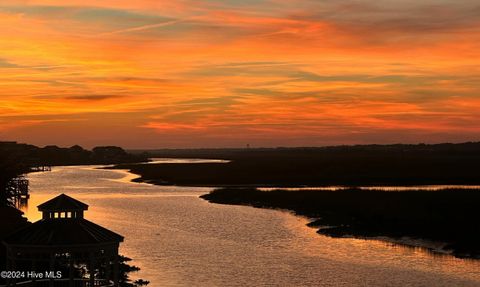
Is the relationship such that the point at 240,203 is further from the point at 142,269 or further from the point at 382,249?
the point at 142,269

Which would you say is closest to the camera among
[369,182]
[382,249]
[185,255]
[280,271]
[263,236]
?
[280,271]

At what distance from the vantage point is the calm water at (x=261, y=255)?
4141 cm

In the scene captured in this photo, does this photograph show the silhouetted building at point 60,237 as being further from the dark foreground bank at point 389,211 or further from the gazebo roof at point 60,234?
the dark foreground bank at point 389,211

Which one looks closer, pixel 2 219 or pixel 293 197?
pixel 2 219

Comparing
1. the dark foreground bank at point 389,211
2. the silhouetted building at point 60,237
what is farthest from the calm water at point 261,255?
the silhouetted building at point 60,237

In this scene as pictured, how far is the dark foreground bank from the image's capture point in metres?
57.2

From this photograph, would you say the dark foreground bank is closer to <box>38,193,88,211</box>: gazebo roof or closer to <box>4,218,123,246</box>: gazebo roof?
<box>4,218,123,246</box>: gazebo roof

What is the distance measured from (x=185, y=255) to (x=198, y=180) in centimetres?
10368

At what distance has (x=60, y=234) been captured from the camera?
23.0 m

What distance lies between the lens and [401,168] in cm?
15925

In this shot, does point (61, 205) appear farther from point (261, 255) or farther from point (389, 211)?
point (389, 211)

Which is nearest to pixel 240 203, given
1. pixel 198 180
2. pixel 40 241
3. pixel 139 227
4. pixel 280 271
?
pixel 139 227

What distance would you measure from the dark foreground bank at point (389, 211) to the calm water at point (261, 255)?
11.8 ft

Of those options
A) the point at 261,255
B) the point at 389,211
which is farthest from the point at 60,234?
the point at 389,211
